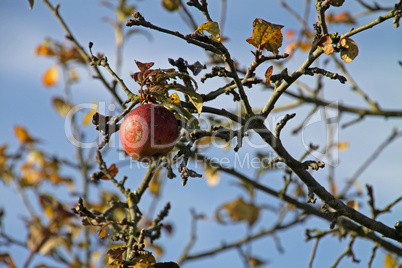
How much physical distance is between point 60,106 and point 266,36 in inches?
134

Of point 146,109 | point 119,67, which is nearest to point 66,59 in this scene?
point 119,67

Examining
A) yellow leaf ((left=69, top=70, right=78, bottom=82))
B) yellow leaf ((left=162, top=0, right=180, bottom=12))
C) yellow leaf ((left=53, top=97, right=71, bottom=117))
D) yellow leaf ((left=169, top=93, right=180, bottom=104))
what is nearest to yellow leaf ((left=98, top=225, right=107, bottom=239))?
yellow leaf ((left=169, top=93, right=180, bottom=104))

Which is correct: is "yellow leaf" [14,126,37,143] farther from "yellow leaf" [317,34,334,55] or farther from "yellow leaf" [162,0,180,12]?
"yellow leaf" [317,34,334,55]

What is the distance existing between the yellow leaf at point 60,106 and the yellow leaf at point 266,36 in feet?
10.6

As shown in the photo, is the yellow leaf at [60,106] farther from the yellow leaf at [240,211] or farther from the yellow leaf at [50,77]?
the yellow leaf at [240,211]

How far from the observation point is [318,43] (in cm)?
157

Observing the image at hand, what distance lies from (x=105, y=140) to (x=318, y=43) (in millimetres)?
843

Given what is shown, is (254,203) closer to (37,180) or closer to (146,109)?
(37,180)

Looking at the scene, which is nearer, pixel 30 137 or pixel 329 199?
pixel 329 199

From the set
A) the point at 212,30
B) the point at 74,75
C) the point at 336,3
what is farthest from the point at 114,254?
the point at 74,75

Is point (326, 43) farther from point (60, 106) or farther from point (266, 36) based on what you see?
point (60, 106)

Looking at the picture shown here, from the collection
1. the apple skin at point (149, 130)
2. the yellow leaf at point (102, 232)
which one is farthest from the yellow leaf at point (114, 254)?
the apple skin at point (149, 130)

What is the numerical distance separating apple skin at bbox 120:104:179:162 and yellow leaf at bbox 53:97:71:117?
3.02m

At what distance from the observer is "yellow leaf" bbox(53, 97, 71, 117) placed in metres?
4.59
